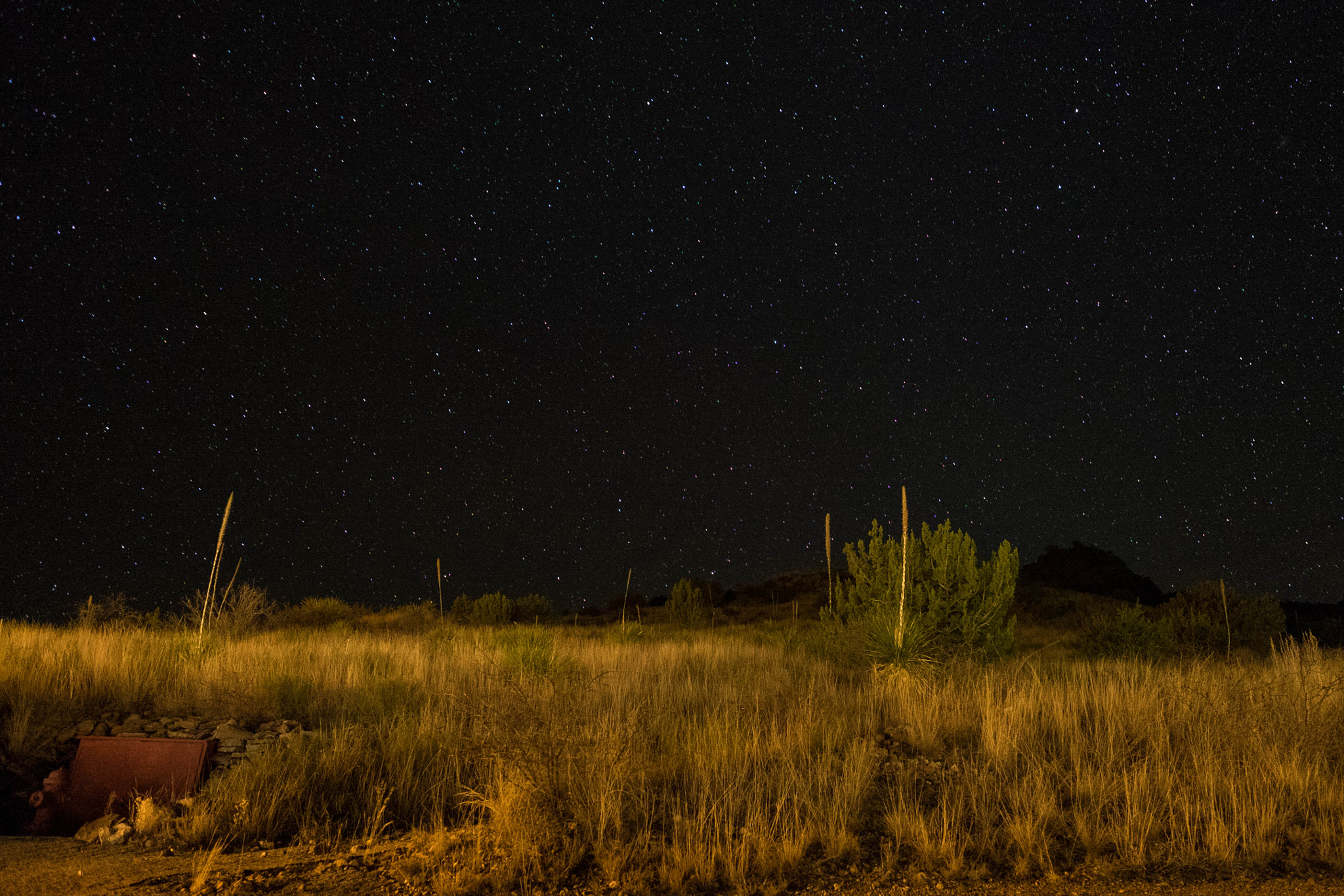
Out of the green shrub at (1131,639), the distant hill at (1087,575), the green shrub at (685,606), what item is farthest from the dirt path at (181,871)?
the distant hill at (1087,575)

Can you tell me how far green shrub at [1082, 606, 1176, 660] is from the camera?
55.1ft

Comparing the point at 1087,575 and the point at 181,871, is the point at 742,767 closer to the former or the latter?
the point at 181,871

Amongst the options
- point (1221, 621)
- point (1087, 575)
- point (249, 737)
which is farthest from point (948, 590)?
point (1087, 575)

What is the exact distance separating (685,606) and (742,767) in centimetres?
2522

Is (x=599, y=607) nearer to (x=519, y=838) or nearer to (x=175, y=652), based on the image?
(x=175, y=652)

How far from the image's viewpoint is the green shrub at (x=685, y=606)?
2991cm

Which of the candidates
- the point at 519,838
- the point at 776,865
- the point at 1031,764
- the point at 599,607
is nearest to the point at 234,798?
the point at 519,838

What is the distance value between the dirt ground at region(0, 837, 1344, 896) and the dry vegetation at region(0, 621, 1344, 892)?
0.16 metres

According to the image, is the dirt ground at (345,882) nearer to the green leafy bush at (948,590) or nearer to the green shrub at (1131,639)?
the green leafy bush at (948,590)

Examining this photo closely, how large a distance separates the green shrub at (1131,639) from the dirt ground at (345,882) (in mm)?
13753

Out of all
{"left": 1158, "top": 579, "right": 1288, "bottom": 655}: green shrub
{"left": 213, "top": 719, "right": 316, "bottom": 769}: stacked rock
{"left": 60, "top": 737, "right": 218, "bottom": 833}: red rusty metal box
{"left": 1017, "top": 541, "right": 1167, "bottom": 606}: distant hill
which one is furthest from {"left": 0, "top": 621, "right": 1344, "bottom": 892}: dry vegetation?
{"left": 1017, "top": 541, "right": 1167, "bottom": 606}: distant hill

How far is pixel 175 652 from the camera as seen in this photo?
10039 mm

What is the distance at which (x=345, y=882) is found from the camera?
4.41 metres

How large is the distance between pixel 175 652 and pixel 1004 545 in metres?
13.2
